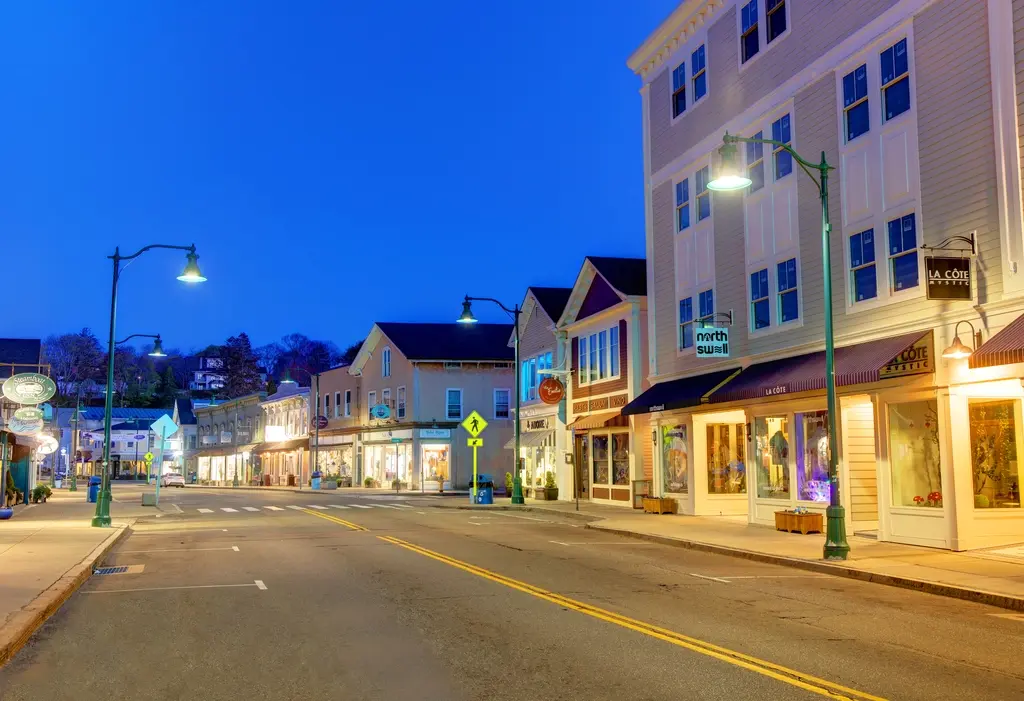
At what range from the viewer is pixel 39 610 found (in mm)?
11484

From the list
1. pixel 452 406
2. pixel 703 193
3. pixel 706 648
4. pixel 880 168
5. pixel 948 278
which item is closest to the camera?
pixel 706 648

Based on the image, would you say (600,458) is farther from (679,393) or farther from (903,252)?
(903,252)

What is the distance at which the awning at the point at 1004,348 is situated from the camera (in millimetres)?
14797

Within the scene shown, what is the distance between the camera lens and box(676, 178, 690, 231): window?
94.5ft

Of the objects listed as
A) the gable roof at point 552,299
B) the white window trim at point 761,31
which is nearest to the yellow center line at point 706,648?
the white window trim at point 761,31

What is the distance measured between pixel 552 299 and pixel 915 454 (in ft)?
86.0

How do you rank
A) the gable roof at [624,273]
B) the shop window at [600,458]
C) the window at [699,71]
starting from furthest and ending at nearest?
the shop window at [600,458] < the gable roof at [624,273] < the window at [699,71]

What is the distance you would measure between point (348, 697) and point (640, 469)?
1049 inches

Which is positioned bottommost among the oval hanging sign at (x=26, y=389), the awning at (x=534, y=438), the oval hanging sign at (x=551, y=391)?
the awning at (x=534, y=438)

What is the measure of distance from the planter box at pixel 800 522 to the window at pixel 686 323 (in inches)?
283

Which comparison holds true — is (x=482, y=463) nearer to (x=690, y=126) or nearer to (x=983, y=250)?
(x=690, y=126)

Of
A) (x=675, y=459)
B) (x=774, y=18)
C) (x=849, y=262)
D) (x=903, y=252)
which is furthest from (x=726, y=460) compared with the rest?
(x=774, y=18)

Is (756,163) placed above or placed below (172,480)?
above

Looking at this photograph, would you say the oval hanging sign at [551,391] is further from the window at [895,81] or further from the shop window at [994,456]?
the shop window at [994,456]
